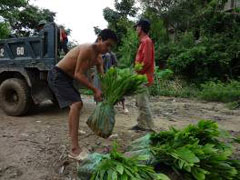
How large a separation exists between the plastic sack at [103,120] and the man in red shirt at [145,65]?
1.22 m

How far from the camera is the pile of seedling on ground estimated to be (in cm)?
252

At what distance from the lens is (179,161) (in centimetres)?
263

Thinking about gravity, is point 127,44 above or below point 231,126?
above

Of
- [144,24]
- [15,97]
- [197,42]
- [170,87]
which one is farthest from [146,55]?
[197,42]

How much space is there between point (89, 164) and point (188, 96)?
9249 millimetres

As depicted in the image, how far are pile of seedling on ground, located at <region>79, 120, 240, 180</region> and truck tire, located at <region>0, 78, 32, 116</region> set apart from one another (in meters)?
3.64

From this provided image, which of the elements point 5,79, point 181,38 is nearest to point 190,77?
point 181,38

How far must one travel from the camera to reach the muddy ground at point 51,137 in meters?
3.59

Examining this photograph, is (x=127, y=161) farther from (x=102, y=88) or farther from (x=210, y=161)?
(x=102, y=88)

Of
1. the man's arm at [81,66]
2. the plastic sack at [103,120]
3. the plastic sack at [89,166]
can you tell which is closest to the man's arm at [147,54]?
the plastic sack at [103,120]

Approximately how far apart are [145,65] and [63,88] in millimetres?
1602

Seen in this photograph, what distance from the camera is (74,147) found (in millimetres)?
3793

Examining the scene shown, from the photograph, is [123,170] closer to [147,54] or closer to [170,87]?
[147,54]

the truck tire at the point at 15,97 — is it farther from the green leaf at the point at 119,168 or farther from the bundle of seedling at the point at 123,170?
the green leaf at the point at 119,168
